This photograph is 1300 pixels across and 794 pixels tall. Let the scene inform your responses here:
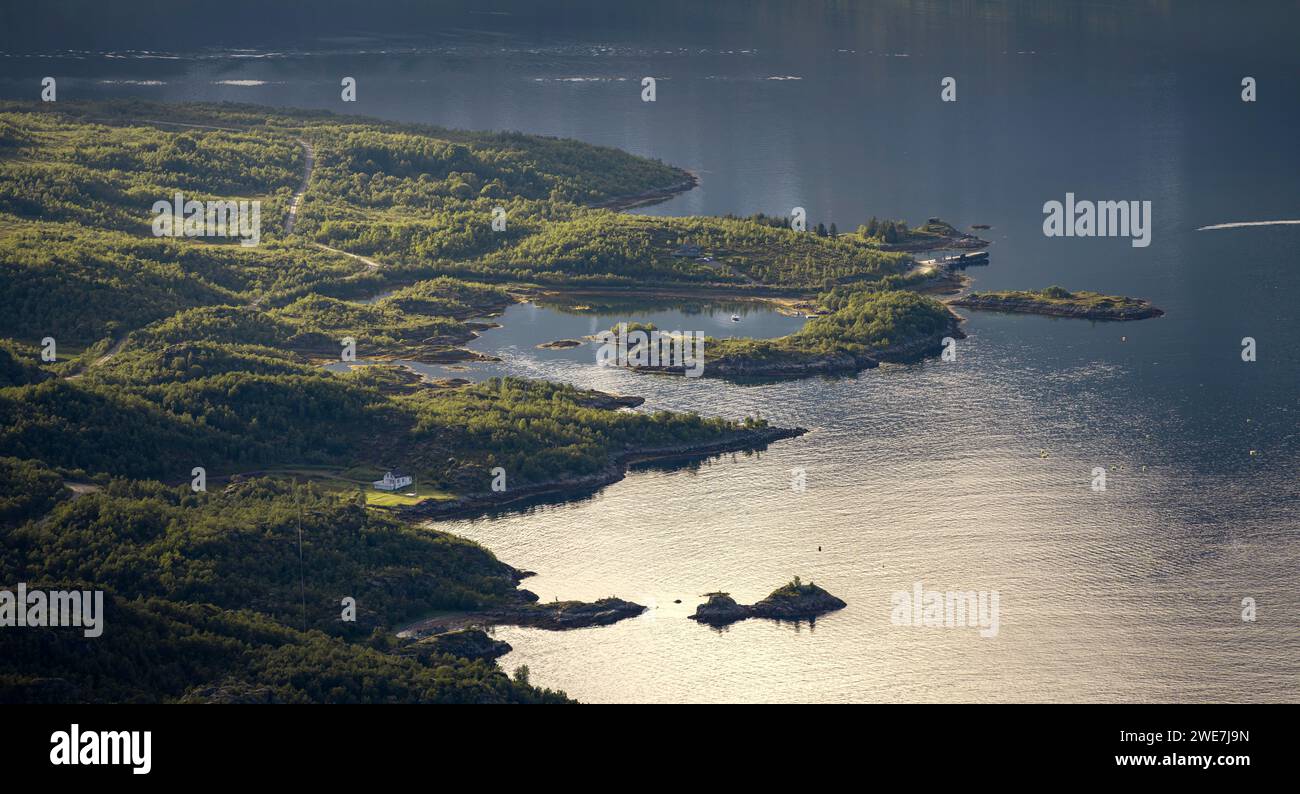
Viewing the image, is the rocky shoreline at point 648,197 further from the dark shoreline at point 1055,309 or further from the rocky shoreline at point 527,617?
the rocky shoreline at point 527,617

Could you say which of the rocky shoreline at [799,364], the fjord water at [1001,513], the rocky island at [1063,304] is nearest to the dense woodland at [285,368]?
the rocky shoreline at [799,364]

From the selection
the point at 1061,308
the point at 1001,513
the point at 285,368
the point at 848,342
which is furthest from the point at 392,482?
the point at 1061,308

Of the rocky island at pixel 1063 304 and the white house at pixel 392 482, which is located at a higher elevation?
the rocky island at pixel 1063 304

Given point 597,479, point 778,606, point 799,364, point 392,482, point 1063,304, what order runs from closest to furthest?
point 778,606 < point 392,482 < point 597,479 < point 799,364 < point 1063,304

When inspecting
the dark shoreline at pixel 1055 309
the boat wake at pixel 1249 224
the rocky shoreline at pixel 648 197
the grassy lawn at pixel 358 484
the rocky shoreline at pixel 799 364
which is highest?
the rocky shoreline at pixel 648 197

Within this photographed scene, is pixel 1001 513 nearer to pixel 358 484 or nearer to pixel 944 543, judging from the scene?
pixel 944 543

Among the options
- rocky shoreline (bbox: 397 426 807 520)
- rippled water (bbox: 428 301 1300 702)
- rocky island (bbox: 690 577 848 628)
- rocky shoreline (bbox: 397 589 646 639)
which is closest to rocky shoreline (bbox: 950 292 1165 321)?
rippled water (bbox: 428 301 1300 702)
